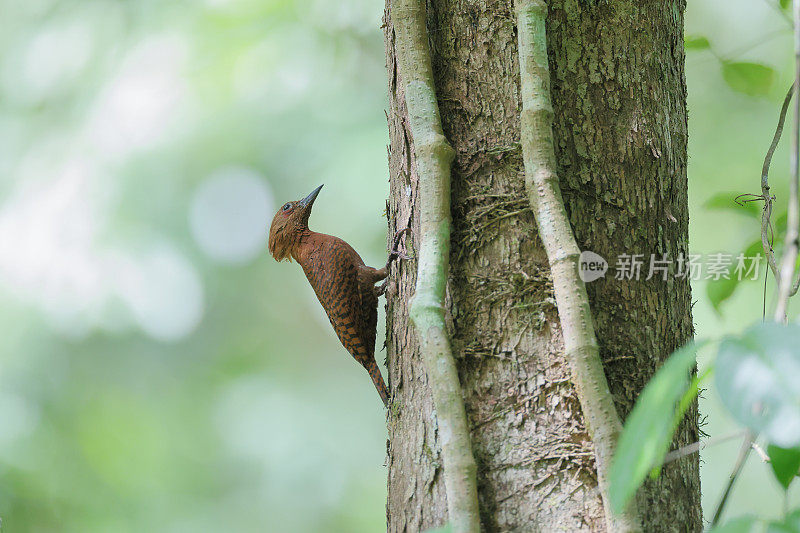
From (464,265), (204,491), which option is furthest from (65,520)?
(464,265)

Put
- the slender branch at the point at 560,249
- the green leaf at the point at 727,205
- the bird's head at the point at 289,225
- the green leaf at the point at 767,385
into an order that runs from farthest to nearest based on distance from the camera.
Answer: the bird's head at the point at 289,225
the green leaf at the point at 727,205
the slender branch at the point at 560,249
the green leaf at the point at 767,385

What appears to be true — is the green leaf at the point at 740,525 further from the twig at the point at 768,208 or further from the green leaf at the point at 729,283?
the green leaf at the point at 729,283

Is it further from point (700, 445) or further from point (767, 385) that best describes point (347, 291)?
point (767, 385)

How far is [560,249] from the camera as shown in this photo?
133cm

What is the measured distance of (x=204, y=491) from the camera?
576 centimetres

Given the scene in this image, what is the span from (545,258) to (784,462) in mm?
641

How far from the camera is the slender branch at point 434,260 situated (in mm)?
1263

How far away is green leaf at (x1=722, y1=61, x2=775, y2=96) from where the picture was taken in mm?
1825

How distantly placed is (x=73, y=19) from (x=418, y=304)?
4629mm

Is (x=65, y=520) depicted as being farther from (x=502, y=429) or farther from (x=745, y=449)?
(x=745, y=449)

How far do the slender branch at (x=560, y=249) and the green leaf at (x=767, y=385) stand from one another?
0.58 metres

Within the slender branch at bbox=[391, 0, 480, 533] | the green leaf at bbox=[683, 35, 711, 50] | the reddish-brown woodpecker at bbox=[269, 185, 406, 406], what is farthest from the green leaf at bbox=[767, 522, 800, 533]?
the reddish-brown woodpecker at bbox=[269, 185, 406, 406]

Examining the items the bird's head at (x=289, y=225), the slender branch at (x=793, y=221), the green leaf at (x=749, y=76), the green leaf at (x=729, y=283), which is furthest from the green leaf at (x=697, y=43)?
the bird's head at (x=289, y=225)

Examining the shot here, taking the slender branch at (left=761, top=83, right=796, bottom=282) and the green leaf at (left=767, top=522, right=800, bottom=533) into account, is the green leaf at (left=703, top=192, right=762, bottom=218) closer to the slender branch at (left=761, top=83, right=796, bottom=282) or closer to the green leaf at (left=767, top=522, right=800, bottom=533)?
the slender branch at (left=761, top=83, right=796, bottom=282)
